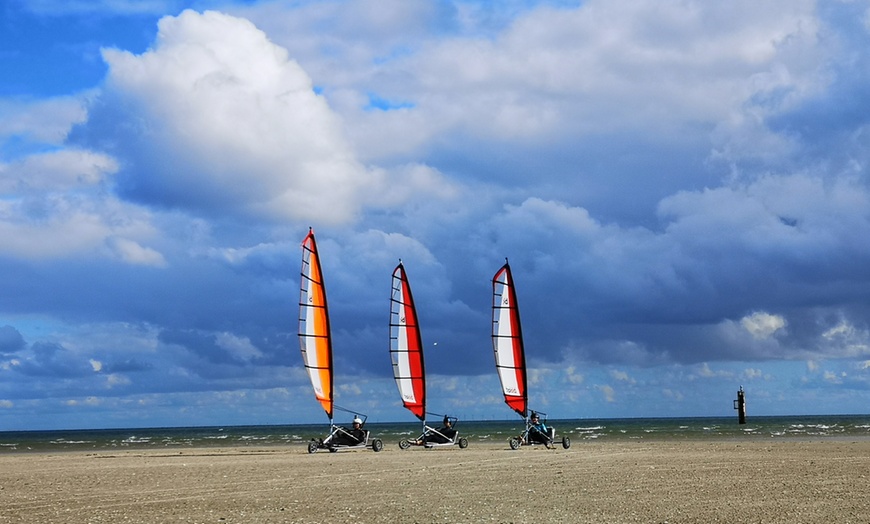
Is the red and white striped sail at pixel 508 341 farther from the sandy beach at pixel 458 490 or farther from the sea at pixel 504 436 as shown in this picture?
the sandy beach at pixel 458 490

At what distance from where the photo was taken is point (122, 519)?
14438mm

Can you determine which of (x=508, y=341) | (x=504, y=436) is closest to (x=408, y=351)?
(x=508, y=341)

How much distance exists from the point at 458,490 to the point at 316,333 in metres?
18.2

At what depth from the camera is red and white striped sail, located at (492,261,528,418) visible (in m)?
38.5

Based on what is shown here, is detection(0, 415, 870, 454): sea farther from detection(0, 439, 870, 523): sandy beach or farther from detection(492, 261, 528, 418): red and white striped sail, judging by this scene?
detection(0, 439, 870, 523): sandy beach

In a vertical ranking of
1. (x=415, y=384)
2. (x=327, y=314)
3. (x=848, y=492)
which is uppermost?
(x=327, y=314)

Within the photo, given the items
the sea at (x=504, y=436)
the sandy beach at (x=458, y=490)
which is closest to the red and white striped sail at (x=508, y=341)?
the sea at (x=504, y=436)

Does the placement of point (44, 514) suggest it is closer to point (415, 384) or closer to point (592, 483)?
point (592, 483)

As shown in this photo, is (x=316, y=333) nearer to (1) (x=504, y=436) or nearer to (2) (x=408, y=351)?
(2) (x=408, y=351)

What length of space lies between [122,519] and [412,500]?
15.9 ft

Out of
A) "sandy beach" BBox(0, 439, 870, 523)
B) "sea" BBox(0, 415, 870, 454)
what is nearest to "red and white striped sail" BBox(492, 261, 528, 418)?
"sea" BBox(0, 415, 870, 454)

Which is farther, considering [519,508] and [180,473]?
[180,473]

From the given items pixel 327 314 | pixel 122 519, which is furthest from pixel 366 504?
pixel 327 314

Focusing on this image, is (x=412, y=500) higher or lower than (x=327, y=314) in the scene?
lower
